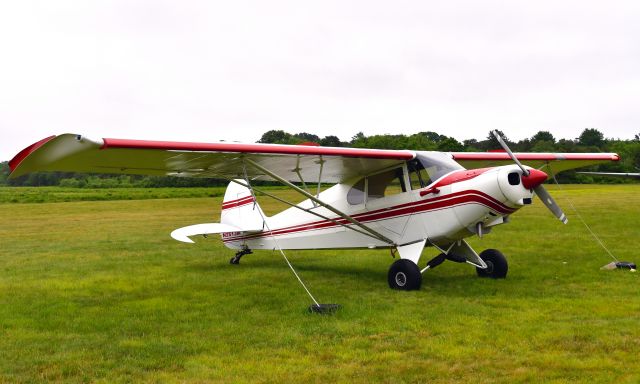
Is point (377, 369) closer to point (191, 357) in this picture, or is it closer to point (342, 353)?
point (342, 353)

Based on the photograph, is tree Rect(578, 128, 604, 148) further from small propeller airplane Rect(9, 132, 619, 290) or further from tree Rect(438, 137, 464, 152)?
small propeller airplane Rect(9, 132, 619, 290)

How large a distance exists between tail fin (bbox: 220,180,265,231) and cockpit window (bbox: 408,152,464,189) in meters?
4.11

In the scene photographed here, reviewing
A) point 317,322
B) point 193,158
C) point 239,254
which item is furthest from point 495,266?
point 239,254

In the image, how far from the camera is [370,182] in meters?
9.89

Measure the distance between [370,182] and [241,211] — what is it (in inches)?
153

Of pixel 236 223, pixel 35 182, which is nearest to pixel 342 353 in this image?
pixel 236 223

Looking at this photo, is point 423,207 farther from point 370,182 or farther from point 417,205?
point 370,182

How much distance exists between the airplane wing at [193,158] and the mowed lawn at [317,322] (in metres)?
1.91

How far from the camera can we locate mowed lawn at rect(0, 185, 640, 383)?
4.82 metres

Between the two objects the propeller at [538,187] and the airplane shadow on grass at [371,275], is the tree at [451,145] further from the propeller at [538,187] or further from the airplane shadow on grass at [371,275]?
the propeller at [538,187]

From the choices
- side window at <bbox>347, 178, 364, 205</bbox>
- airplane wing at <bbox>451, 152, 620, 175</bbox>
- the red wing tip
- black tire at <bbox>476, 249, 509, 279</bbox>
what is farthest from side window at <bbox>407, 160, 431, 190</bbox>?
the red wing tip

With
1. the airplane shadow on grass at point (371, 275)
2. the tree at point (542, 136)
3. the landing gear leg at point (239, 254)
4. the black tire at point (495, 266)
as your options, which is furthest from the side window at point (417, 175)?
the tree at point (542, 136)

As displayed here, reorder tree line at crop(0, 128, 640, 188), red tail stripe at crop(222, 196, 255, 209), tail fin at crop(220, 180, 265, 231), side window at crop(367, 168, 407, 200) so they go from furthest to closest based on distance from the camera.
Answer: tree line at crop(0, 128, 640, 188)
red tail stripe at crop(222, 196, 255, 209)
tail fin at crop(220, 180, 265, 231)
side window at crop(367, 168, 407, 200)

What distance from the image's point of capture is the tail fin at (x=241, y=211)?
12242 millimetres
